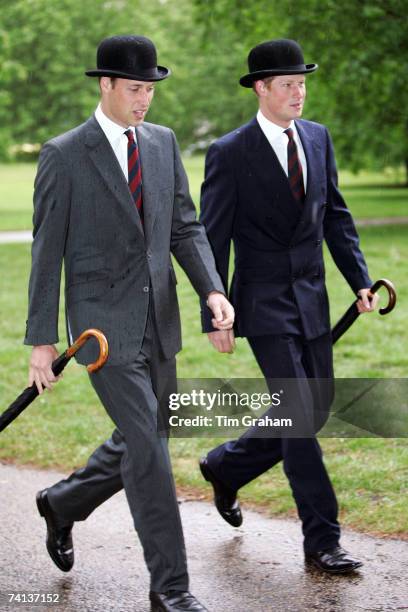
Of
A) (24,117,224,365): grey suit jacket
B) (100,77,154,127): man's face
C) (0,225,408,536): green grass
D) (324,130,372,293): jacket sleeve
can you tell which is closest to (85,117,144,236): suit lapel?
(24,117,224,365): grey suit jacket

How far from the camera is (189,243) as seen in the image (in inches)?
183

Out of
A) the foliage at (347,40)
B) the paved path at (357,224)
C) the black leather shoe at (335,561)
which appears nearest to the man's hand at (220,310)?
the black leather shoe at (335,561)

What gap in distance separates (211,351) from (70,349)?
19.7 ft

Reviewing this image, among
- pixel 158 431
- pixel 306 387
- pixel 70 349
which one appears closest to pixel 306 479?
pixel 306 387

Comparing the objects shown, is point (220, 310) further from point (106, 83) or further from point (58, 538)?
point (58, 538)

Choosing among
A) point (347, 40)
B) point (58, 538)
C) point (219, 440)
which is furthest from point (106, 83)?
point (347, 40)

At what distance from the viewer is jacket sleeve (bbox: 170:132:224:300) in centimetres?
464

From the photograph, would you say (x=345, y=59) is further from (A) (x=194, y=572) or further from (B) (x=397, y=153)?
(A) (x=194, y=572)

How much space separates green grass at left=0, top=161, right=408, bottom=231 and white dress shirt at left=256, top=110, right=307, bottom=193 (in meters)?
21.8

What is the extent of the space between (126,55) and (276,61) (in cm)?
83

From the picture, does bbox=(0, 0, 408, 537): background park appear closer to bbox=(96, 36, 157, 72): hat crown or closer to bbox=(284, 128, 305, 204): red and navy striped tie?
bbox=(284, 128, 305, 204): red and navy striped tie

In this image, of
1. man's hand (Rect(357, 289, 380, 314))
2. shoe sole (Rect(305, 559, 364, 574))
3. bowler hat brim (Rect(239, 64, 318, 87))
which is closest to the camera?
shoe sole (Rect(305, 559, 364, 574))

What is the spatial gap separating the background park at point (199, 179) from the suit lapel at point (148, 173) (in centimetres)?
183

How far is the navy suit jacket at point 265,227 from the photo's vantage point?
4.99m
